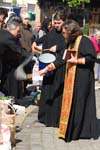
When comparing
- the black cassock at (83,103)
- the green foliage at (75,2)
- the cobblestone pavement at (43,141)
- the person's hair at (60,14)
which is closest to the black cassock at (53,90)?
the cobblestone pavement at (43,141)

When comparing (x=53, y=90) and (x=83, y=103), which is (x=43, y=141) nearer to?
(x=83, y=103)

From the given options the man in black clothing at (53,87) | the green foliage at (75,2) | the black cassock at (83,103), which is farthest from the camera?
the green foliage at (75,2)

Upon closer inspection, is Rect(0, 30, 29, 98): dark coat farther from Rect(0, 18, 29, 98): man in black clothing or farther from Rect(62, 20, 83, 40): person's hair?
Rect(62, 20, 83, 40): person's hair

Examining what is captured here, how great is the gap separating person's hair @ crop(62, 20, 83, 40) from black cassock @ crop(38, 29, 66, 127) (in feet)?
2.80

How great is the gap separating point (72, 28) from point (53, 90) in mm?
1420

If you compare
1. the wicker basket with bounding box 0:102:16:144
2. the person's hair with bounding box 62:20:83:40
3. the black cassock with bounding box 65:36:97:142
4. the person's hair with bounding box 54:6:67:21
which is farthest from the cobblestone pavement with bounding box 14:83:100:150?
the person's hair with bounding box 54:6:67:21

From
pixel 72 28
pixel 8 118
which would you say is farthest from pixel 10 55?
pixel 8 118

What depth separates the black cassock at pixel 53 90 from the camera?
8547mm

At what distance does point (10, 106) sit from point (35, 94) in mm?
3897

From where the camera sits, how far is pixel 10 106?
24.3 ft

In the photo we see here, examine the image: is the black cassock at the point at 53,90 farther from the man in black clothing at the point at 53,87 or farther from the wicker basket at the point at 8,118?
the wicker basket at the point at 8,118

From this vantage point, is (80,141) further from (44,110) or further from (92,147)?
(44,110)

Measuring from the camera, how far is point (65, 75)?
26.8 ft

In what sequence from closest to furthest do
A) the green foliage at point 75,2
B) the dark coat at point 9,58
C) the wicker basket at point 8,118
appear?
the wicker basket at point 8,118
the dark coat at point 9,58
the green foliage at point 75,2
